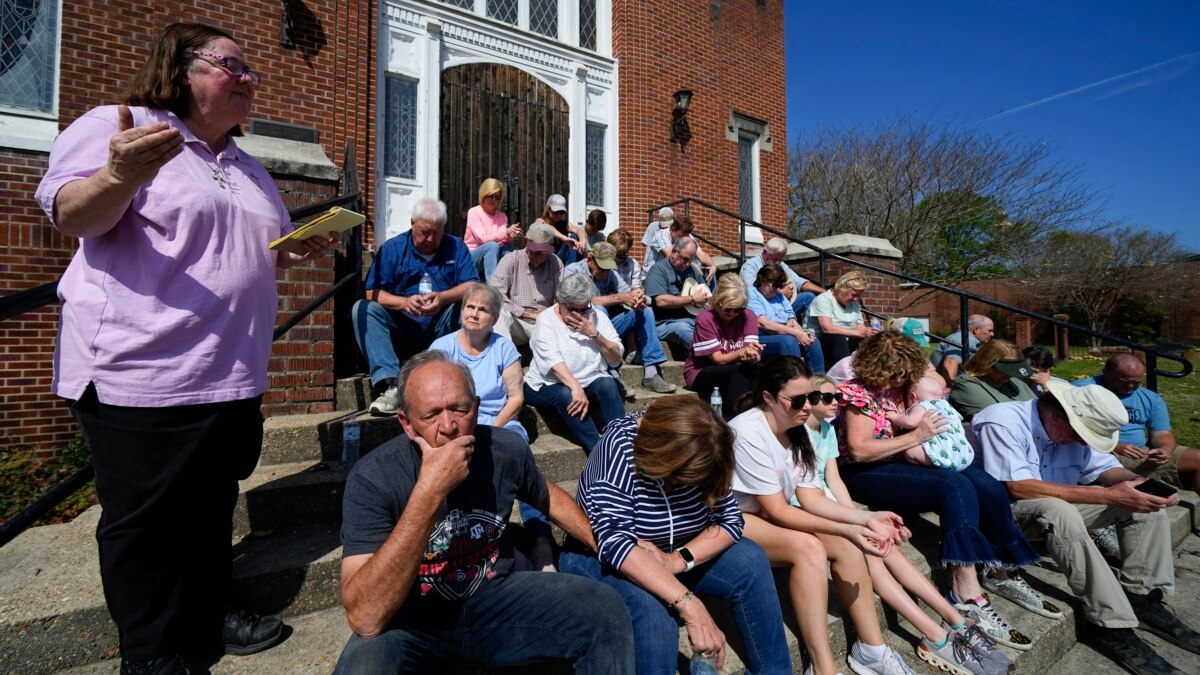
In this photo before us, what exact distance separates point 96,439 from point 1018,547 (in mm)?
3963

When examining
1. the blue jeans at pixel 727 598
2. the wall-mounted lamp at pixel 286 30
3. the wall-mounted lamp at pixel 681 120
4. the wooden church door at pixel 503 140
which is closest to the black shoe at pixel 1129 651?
the blue jeans at pixel 727 598

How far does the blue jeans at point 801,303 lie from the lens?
6387mm

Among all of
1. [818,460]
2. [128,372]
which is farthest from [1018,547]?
[128,372]

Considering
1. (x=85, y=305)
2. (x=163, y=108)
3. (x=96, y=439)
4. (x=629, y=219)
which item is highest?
(x=629, y=219)

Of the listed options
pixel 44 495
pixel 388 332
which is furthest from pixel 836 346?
pixel 44 495

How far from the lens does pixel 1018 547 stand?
3031 millimetres

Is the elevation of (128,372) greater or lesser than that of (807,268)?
lesser

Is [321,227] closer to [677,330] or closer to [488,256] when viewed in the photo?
[488,256]

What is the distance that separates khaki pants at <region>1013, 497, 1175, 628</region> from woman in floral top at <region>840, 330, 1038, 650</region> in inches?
7.4

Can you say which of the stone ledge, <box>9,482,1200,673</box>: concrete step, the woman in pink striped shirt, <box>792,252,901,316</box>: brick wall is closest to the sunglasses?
<box>9,482,1200,673</box>: concrete step

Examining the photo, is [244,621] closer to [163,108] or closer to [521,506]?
[521,506]

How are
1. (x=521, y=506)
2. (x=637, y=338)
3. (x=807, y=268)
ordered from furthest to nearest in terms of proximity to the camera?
(x=807, y=268)
(x=637, y=338)
(x=521, y=506)

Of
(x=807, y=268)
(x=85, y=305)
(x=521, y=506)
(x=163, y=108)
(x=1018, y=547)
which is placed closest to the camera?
(x=85, y=305)

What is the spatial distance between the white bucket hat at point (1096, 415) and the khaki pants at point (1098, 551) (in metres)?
0.42
